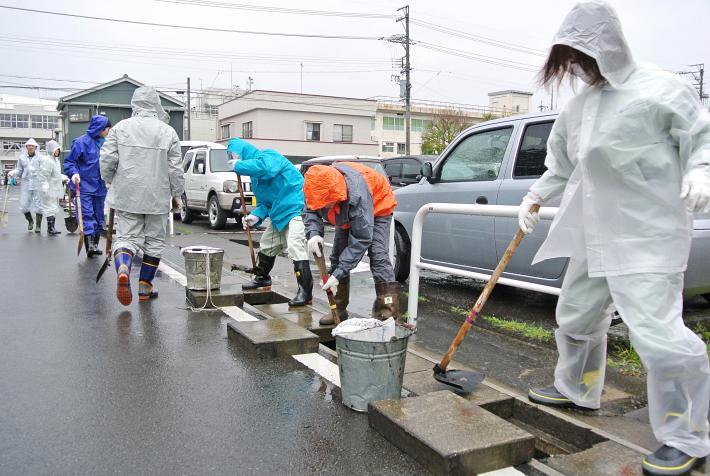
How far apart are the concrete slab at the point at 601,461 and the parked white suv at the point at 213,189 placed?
36.1ft

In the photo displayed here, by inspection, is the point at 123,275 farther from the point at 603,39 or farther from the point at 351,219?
the point at 603,39

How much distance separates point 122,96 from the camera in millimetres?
28859

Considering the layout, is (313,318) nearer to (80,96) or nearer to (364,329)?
(364,329)

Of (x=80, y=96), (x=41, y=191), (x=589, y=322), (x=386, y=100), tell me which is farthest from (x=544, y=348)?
(x=386, y=100)

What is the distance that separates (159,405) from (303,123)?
41.2 m

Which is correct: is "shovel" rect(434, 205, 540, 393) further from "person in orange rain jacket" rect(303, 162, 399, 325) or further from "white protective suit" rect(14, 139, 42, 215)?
"white protective suit" rect(14, 139, 42, 215)

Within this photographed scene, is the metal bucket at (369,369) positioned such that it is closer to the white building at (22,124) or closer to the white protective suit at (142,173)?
the white protective suit at (142,173)

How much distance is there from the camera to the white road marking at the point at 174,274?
291 inches

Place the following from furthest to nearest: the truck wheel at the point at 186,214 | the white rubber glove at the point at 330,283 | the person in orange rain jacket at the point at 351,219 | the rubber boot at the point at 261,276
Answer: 1. the truck wheel at the point at 186,214
2. the rubber boot at the point at 261,276
3. the person in orange rain jacket at the point at 351,219
4. the white rubber glove at the point at 330,283

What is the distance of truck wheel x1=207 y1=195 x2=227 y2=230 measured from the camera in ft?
45.7

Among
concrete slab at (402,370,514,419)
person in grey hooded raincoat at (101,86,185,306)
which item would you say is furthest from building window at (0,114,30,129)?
concrete slab at (402,370,514,419)

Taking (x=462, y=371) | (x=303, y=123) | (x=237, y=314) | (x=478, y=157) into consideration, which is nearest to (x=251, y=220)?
(x=237, y=314)

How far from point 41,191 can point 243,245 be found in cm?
530

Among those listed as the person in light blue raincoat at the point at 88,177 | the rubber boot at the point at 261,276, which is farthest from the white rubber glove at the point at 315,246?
the person in light blue raincoat at the point at 88,177
